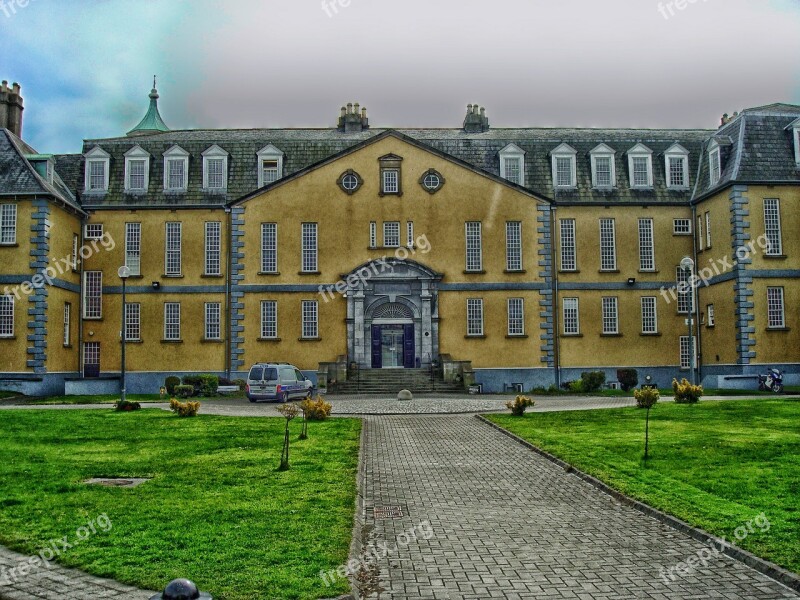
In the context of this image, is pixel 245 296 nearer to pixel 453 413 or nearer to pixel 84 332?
pixel 84 332

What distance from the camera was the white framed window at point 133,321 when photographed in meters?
43.2

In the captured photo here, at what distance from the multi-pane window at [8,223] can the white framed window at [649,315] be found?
31.4m

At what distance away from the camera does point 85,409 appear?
93.5 ft

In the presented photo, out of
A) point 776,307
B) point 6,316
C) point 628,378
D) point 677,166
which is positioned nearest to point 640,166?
point 677,166

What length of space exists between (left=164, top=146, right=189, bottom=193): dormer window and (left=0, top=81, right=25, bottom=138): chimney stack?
765 cm

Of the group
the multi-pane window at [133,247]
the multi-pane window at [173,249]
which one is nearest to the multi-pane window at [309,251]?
the multi-pane window at [173,249]

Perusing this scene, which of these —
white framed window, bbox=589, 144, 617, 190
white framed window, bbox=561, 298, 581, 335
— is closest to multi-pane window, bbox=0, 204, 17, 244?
white framed window, bbox=561, 298, 581, 335

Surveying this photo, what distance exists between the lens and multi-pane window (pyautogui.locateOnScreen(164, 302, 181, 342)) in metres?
43.2

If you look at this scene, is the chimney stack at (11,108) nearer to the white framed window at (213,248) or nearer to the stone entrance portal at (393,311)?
the white framed window at (213,248)

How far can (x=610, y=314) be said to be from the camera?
43.6 m

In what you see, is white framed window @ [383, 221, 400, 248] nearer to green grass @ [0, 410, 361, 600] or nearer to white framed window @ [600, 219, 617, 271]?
white framed window @ [600, 219, 617, 271]

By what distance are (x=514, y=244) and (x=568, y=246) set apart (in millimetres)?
2921

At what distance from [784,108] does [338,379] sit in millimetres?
26499

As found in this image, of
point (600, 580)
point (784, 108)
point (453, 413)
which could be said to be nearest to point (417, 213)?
point (453, 413)
